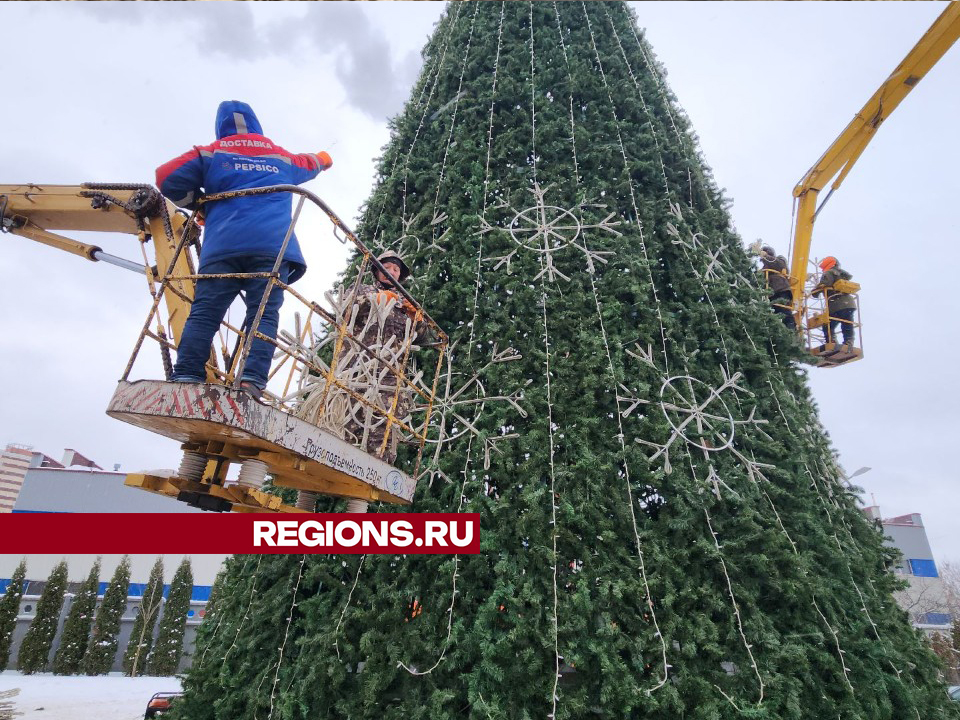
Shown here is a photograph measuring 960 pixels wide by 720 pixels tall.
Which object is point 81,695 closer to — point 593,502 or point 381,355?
point 381,355

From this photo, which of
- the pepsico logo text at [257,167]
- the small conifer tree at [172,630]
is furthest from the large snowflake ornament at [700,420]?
the small conifer tree at [172,630]

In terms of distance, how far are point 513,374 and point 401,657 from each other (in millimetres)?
2145

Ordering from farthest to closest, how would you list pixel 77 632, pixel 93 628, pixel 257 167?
pixel 93 628 → pixel 77 632 → pixel 257 167

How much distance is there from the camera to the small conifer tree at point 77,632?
20.1 m

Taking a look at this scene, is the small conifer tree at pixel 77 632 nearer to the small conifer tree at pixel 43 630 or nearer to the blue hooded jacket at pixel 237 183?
the small conifer tree at pixel 43 630

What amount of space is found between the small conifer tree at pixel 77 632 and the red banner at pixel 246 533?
22.3 metres

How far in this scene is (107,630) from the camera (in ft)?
68.2

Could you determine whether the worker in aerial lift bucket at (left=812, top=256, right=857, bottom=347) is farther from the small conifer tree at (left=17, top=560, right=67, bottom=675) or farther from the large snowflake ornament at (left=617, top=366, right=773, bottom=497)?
the small conifer tree at (left=17, top=560, right=67, bottom=675)

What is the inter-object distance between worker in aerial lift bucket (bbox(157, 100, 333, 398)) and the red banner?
118cm

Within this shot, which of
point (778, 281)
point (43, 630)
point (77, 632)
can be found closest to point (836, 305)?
point (778, 281)

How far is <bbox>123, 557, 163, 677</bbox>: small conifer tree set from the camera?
20953mm

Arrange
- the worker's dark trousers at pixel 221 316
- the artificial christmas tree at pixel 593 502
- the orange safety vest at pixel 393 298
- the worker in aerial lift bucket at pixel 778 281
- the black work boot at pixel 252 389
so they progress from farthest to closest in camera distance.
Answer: the worker in aerial lift bucket at pixel 778 281
the orange safety vest at pixel 393 298
the artificial christmas tree at pixel 593 502
the worker's dark trousers at pixel 221 316
the black work boot at pixel 252 389

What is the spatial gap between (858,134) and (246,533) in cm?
1082

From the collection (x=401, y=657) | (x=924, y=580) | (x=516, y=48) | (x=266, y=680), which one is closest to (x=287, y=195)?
(x=401, y=657)
